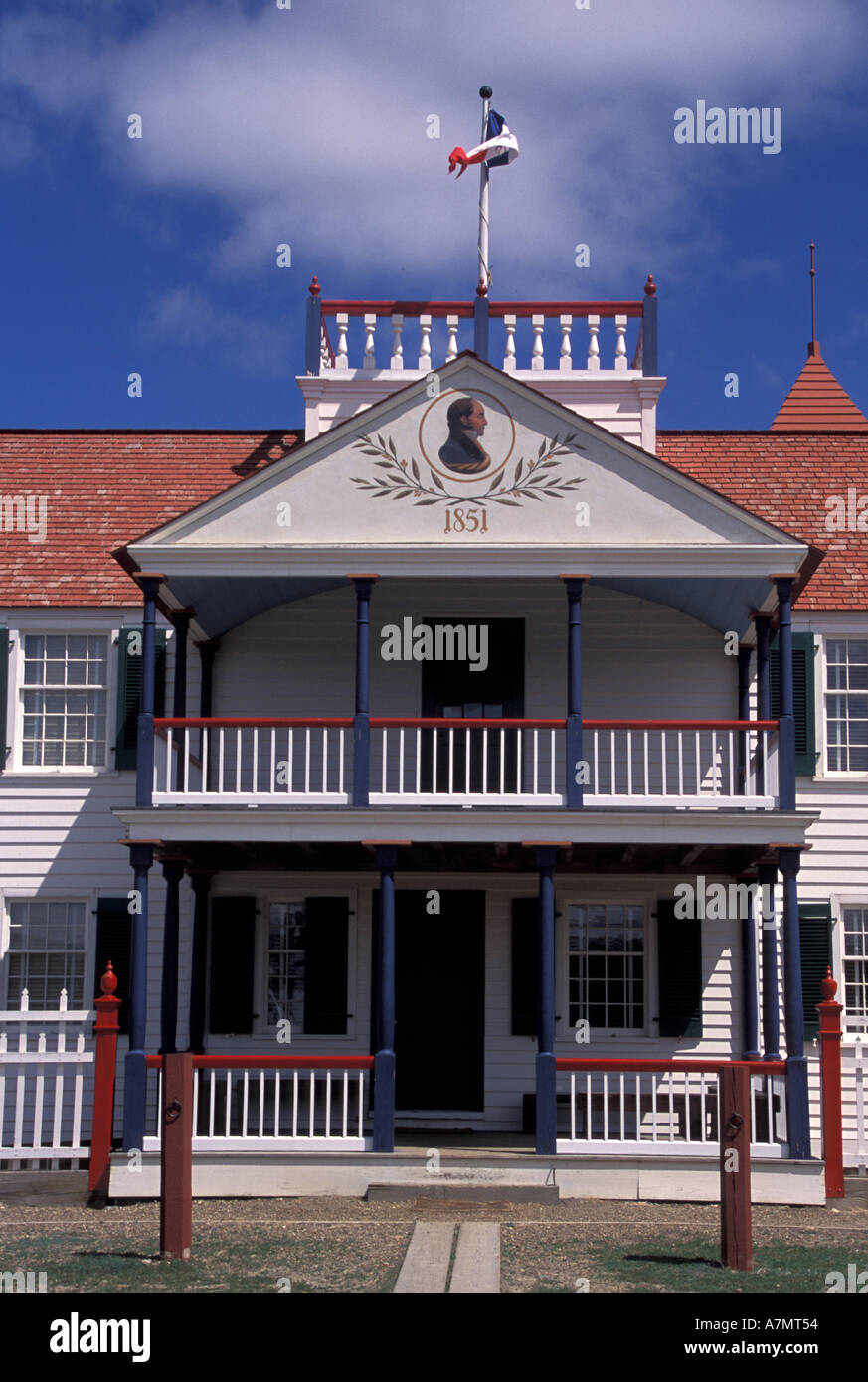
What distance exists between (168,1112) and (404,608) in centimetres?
788

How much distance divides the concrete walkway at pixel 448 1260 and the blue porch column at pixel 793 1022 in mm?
3214

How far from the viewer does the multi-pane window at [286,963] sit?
54.1ft

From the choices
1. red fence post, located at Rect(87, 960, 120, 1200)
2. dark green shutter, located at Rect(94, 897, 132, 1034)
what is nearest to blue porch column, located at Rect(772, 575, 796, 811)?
red fence post, located at Rect(87, 960, 120, 1200)

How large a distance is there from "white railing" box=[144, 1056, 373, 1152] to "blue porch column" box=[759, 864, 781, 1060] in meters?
3.96

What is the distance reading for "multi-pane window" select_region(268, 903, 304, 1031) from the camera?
54.1 ft

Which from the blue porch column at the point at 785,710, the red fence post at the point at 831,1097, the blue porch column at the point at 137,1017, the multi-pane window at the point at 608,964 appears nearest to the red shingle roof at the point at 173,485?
the blue porch column at the point at 785,710

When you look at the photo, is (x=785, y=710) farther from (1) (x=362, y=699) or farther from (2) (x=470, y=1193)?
(2) (x=470, y=1193)

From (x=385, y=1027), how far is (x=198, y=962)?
3279mm

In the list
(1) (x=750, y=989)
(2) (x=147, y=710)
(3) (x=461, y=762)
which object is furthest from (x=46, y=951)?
(1) (x=750, y=989)

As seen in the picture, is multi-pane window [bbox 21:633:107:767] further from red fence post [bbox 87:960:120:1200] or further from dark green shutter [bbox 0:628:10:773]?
red fence post [bbox 87:960:120:1200]

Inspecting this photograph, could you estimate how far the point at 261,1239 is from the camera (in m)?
10.8

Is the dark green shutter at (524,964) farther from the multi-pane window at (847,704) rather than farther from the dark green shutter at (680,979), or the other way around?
the multi-pane window at (847,704)
